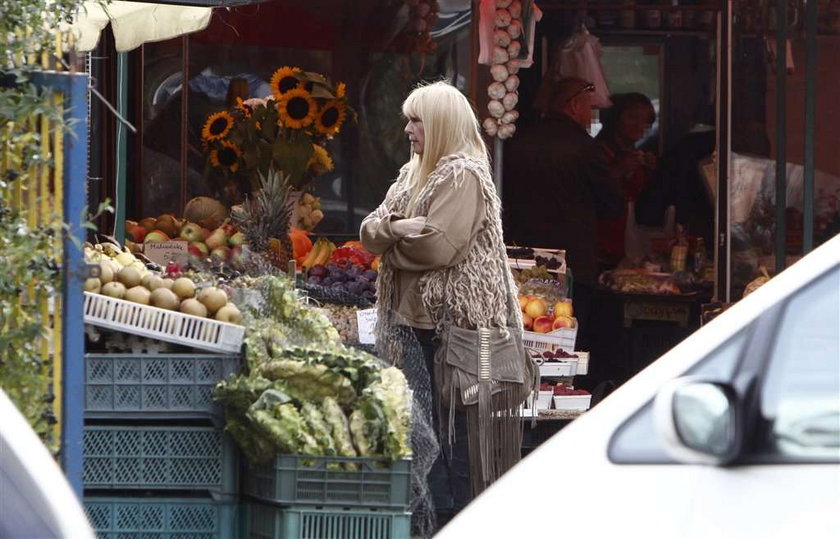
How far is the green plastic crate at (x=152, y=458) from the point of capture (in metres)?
5.82

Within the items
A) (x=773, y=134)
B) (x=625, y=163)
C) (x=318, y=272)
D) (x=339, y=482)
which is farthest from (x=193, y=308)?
(x=625, y=163)

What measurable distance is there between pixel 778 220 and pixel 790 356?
6.52 m

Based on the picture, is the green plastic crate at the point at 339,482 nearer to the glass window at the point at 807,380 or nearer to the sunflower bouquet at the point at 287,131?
the glass window at the point at 807,380

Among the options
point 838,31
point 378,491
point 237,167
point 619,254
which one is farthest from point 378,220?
point 619,254

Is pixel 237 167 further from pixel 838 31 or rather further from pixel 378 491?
pixel 378 491

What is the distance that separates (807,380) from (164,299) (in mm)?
3041

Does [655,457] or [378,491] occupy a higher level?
[655,457]

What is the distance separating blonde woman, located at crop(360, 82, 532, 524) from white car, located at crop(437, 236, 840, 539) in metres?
3.25

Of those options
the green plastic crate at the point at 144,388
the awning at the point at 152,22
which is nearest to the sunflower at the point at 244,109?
the awning at the point at 152,22

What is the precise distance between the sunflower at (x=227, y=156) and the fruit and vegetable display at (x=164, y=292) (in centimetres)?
405

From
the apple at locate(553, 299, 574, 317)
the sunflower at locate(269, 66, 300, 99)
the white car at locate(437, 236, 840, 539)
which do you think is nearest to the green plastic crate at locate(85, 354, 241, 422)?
the white car at locate(437, 236, 840, 539)

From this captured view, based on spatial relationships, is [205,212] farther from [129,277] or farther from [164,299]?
[164,299]

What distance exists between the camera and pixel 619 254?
1173cm

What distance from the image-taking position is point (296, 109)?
10.0 meters
